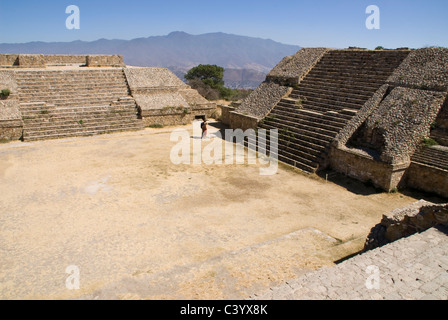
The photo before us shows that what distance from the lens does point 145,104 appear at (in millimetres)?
18500

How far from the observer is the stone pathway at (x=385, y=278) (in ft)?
15.6

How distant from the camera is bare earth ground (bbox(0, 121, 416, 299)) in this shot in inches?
244

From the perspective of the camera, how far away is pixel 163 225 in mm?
8375

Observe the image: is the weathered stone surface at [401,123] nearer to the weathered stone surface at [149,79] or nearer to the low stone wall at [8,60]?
the weathered stone surface at [149,79]

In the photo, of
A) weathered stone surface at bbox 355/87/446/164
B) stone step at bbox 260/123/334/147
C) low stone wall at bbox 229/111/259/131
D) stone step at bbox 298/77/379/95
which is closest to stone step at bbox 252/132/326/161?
stone step at bbox 260/123/334/147

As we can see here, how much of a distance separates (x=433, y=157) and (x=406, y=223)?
4997 mm

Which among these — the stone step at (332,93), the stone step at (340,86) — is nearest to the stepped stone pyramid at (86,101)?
the stone step at (332,93)

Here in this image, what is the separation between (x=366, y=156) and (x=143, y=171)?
25.3 feet

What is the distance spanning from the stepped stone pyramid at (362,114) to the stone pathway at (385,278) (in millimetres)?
5256

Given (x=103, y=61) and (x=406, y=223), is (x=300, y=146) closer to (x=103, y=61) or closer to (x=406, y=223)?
(x=406, y=223)

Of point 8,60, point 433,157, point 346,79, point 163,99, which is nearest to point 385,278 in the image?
point 433,157

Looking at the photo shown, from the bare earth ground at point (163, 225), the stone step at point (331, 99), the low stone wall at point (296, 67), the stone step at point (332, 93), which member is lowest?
the bare earth ground at point (163, 225)

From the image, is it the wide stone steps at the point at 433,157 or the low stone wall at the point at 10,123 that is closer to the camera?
the wide stone steps at the point at 433,157
